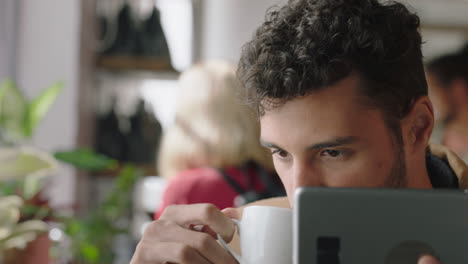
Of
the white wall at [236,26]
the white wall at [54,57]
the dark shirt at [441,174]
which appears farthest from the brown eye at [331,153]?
the white wall at [54,57]

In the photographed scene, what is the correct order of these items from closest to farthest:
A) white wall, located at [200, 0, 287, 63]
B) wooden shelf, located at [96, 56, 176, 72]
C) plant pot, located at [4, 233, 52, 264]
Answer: plant pot, located at [4, 233, 52, 264] → white wall, located at [200, 0, 287, 63] → wooden shelf, located at [96, 56, 176, 72]

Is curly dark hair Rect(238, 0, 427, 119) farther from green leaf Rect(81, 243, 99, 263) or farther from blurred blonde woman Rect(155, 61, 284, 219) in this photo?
green leaf Rect(81, 243, 99, 263)

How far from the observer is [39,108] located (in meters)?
1.31

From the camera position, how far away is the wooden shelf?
255 centimetres

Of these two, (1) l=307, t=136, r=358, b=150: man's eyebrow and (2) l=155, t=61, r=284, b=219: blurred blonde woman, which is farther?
(2) l=155, t=61, r=284, b=219: blurred blonde woman

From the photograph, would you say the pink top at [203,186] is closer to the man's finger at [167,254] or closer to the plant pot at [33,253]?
the plant pot at [33,253]

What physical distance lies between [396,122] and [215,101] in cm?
77

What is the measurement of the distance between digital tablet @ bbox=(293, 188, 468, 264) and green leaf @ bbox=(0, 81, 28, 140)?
0.92 metres

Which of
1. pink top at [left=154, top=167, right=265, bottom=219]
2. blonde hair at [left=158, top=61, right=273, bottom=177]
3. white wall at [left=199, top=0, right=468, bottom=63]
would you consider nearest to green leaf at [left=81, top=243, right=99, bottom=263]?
pink top at [left=154, top=167, right=265, bottom=219]

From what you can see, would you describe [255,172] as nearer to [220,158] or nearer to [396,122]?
[220,158]

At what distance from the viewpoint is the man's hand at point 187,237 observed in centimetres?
64

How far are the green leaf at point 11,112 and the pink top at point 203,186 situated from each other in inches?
14.9

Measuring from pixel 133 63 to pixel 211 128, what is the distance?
3.81 feet

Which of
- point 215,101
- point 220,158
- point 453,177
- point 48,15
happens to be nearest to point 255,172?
point 220,158
